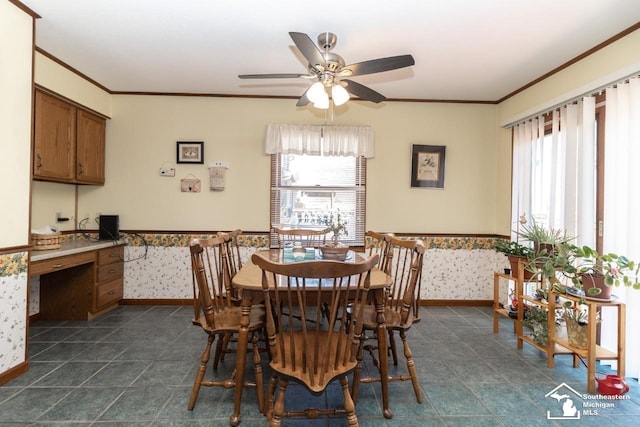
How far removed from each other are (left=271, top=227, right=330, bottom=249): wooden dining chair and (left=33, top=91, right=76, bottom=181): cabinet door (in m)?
2.14

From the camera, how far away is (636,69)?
2289mm

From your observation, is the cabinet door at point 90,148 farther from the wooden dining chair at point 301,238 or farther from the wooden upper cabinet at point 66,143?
the wooden dining chair at point 301,238

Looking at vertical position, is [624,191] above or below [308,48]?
below

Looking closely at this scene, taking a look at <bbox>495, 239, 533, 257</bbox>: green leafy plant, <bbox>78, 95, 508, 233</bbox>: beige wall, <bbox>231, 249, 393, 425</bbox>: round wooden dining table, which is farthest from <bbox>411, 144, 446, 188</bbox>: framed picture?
<bbox>231, 249, 393, 425</bbox>: round wooden dining table

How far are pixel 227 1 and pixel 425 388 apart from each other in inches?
114

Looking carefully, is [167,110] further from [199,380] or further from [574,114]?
[574,114]

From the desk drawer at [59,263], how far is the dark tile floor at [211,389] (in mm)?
641

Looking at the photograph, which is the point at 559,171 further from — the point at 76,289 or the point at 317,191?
the point at 76,289

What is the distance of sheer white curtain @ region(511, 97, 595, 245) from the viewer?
2.72 m

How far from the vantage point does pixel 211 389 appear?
2.15 metres

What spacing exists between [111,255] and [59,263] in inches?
30.6

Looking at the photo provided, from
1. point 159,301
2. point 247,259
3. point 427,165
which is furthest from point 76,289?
point 427,165

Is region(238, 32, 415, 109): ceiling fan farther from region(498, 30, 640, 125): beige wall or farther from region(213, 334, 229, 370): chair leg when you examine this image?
region(213, 334, 229, 370): chair leg
